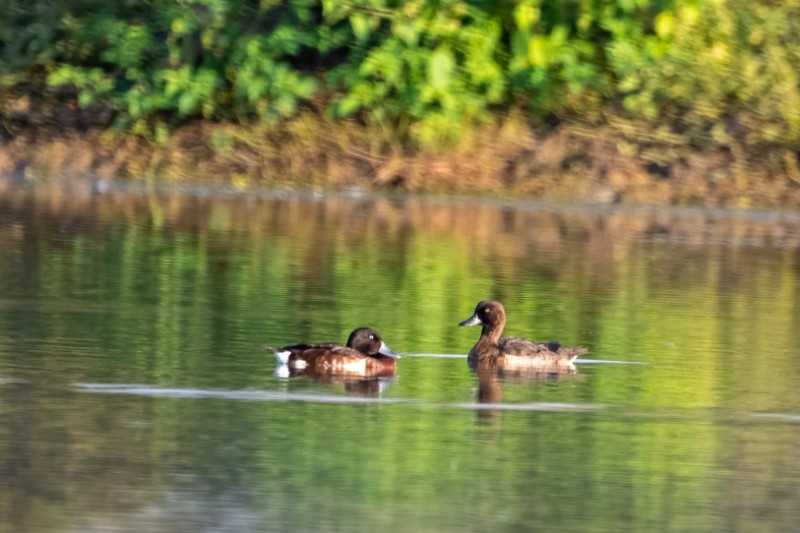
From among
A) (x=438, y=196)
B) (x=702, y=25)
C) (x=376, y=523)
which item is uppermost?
(x=702, y=25)

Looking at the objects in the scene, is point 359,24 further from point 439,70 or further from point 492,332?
point 492,332

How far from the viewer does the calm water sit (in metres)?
7.70

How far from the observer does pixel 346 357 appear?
10750mm

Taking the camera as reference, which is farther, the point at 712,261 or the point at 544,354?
the point at 712,261

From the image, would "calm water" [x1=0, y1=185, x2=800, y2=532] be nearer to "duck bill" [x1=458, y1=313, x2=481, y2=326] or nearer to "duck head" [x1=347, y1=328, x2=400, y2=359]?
"duck head" [x1=347, y1=328, x2=400, y2=359]

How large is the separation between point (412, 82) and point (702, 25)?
3.17m

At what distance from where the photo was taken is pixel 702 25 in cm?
2205

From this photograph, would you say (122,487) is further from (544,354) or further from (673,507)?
(544,354)

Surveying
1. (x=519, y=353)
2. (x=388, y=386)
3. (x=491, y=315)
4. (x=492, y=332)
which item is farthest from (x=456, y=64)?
(x=388, y=386)

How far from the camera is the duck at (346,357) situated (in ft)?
34.7

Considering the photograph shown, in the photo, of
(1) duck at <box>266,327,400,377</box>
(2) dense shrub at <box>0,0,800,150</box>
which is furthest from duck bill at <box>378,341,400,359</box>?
(2) dense shrub at <box>0,0,800,150</box>

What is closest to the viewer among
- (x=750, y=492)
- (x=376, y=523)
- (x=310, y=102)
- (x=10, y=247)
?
(x=376, y=523)

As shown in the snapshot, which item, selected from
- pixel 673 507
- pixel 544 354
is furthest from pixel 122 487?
pixel 544 354

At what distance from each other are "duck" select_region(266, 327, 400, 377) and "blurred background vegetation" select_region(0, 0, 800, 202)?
10448mm
